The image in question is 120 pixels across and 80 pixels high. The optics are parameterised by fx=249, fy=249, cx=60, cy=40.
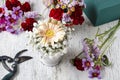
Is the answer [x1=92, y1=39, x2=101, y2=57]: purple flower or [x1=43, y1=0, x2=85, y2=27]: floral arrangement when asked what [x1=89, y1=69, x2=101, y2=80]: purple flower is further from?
[x1=43, y1=0, x2=85, y2=27]: floral arrangement

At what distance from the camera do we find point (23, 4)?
0.93 metres

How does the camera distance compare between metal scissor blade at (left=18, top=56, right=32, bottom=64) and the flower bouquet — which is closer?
the flower bouquet

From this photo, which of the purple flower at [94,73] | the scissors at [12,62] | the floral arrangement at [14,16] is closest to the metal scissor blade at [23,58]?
the scissors at [12,62]

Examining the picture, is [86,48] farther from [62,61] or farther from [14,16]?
[14,16]

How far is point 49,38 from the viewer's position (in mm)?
724

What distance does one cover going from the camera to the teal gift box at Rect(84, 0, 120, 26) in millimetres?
863

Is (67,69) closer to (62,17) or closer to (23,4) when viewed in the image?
(62,17)

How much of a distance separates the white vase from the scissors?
70mm

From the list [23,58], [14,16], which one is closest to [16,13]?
[14,16]

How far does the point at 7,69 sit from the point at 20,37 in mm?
133

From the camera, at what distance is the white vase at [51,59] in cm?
75

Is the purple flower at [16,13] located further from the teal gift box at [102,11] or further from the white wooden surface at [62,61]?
the teal gift box at [102,11]

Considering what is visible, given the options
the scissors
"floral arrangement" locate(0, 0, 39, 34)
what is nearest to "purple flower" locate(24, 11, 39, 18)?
"floral arrangement" locate(0, 0, 39, 34)

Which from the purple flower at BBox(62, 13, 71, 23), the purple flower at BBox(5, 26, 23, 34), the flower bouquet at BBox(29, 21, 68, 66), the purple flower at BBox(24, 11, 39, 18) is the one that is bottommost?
the flower bouquet at BBox(29, 21, 68, 66)
